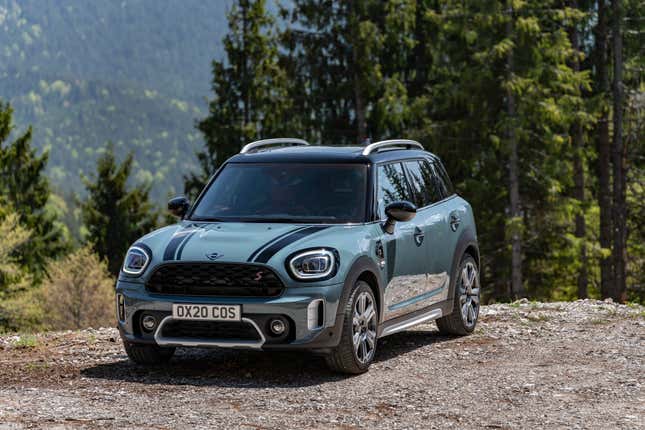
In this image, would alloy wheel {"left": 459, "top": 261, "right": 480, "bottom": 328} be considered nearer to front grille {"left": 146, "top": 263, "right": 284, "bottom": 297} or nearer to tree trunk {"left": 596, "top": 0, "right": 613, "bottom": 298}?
front grille {"left": 146, "top": 263, "right": 284, "bottom": 297}

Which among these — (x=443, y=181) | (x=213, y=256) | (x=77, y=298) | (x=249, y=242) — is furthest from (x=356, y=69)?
(x=213, y=256)

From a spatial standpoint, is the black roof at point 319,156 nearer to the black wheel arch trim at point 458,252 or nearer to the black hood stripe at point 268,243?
the black hood stripe at point 268,243

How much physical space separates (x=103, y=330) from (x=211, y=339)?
4.32 metres

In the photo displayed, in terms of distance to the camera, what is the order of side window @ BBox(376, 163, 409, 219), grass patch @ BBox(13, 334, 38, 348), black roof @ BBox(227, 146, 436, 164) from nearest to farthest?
side window @ BBox(376, 163, 409, 219) < black roof @ BBox(227, 146, 436, 164) < grass patch @ BBox(13, 334, 38, 348)

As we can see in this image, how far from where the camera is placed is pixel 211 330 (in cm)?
869

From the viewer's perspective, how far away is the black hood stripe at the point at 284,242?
8531 millimetres

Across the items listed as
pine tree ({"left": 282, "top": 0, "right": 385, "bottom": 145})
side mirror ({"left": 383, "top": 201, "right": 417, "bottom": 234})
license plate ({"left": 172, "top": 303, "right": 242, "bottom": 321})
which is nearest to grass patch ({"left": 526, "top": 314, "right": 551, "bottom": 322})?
side mirror ({"left": 383, "top": 201, "right": 417, "bottom": 234})

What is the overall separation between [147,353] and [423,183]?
3297mm

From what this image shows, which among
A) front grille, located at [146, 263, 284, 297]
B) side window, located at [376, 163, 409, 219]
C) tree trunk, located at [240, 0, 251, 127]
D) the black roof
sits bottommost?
front grille, located at [146, 263, 284, 297]

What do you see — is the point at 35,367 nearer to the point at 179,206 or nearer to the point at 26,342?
the point at 26,342

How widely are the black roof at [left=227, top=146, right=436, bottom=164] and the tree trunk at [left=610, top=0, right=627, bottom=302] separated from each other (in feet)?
81.4

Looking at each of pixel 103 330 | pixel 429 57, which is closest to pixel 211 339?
pixel 103 330

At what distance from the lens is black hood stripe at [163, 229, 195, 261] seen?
8.79 meters

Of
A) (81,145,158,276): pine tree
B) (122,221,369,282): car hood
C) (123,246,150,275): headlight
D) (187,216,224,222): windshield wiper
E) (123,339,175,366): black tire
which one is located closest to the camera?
(122,221,369,282): car hood
